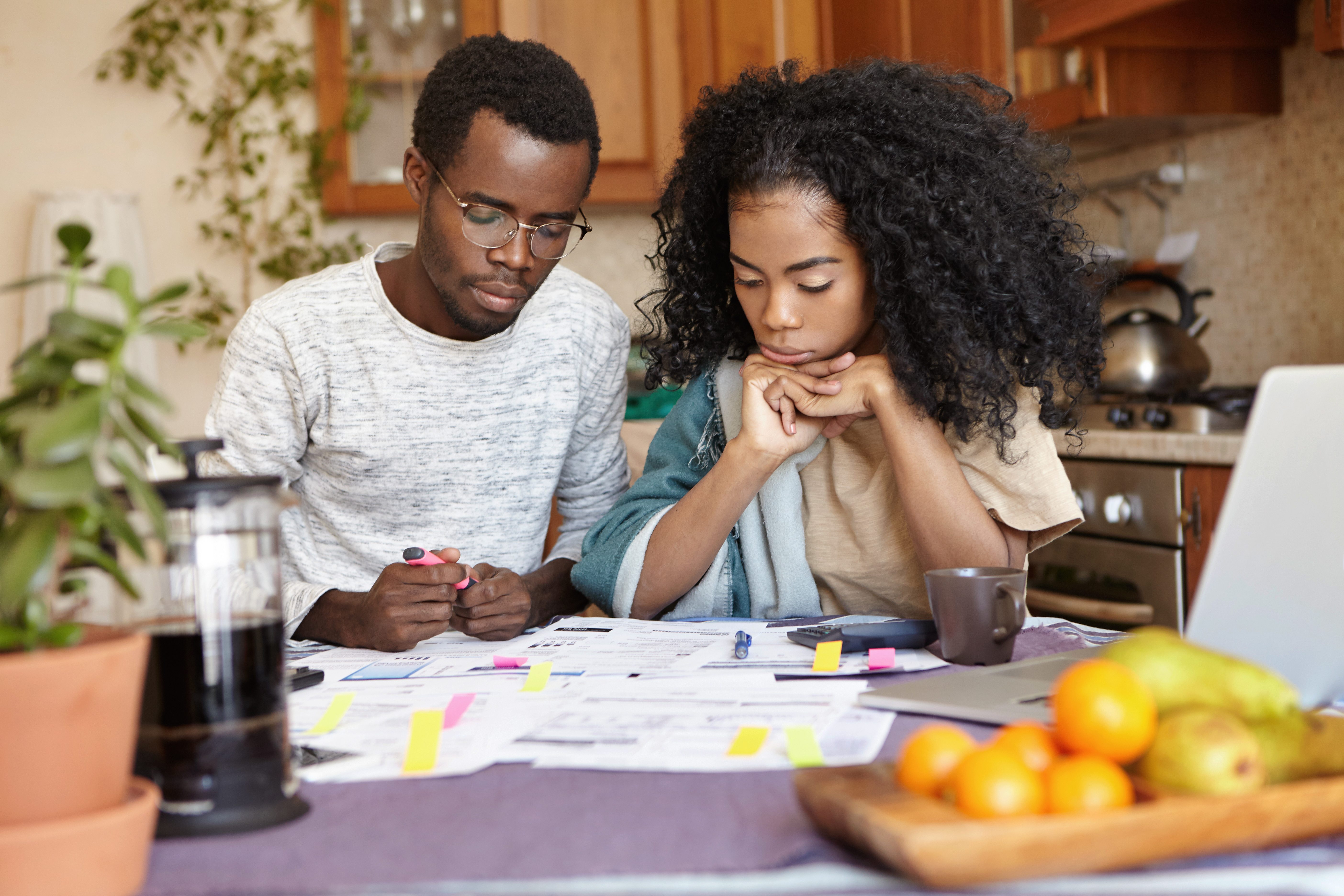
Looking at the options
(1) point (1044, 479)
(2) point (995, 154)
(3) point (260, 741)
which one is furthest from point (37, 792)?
(2) point (995, 154)

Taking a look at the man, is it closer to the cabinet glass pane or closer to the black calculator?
the black calculator

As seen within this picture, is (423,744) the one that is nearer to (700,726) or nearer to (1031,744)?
(700,726)

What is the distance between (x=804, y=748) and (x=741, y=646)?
0.33 metres

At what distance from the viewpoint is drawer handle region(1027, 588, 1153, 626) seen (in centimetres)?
232

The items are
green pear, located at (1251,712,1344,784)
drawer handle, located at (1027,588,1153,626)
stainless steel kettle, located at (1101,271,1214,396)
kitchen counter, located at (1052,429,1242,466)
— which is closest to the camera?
green pear, located at (1251,712,1344,784)

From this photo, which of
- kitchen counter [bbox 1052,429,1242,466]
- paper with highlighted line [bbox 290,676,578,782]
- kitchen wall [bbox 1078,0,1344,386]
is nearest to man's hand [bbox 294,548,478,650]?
paper with highlighted line [bbox 290,676,578,782]

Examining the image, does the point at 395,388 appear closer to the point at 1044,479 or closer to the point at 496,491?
the point at 496,491

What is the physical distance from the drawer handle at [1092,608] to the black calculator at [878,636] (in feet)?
4.59

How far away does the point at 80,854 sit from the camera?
543mm

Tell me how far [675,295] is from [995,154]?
1.51 ft

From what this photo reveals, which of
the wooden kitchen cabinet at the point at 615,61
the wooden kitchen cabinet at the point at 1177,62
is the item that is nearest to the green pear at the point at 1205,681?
the wooden kitchen cabinet at the point at 1177,62

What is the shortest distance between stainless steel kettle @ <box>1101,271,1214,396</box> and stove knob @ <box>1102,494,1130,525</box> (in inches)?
10.7

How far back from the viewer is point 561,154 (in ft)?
5.01

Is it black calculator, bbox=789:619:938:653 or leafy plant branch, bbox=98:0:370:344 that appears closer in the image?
black calculator, bbox=789:619:938:653
